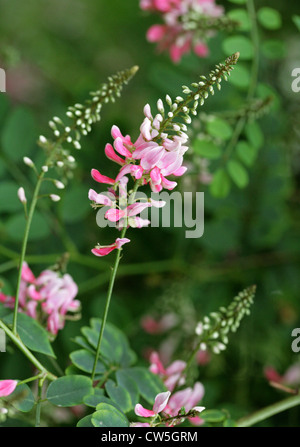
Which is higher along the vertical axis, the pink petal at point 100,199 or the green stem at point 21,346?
the pink petal at point 100,199

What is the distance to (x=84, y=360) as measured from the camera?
556 mm

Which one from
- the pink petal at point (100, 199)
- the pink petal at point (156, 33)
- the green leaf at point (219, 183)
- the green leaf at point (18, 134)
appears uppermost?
the pink petal at point (156, 33)

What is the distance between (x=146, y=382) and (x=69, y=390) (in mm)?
107

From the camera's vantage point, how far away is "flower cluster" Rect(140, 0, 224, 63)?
2.58ft

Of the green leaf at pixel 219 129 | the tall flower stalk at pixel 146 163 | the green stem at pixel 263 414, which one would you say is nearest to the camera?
the tall flower stalk at pixel 146 163

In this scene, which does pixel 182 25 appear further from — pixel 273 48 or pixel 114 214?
pixel 114 214

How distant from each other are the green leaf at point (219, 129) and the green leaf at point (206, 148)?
2 centimetres

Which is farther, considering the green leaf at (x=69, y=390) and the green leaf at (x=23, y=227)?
the green leaf at (x=23, y=227)

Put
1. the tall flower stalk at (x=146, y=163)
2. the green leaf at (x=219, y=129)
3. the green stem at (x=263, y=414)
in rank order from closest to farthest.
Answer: the tall flower stalk at (x=146, y=163), the green stem at (x=263, y=414), the green leaf at (x=219, y=129)

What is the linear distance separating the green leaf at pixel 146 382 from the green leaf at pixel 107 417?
3.2 inches

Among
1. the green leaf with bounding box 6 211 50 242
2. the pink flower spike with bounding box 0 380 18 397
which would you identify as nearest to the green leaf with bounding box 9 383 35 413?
the pink flower spike with bounding box 0 380 18 397

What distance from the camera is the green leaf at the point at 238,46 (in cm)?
75

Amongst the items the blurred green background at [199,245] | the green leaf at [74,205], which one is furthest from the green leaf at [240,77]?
the green leaf at [74,205]

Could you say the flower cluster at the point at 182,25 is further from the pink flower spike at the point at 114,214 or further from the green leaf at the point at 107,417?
the green leaf at the point at 107,417
